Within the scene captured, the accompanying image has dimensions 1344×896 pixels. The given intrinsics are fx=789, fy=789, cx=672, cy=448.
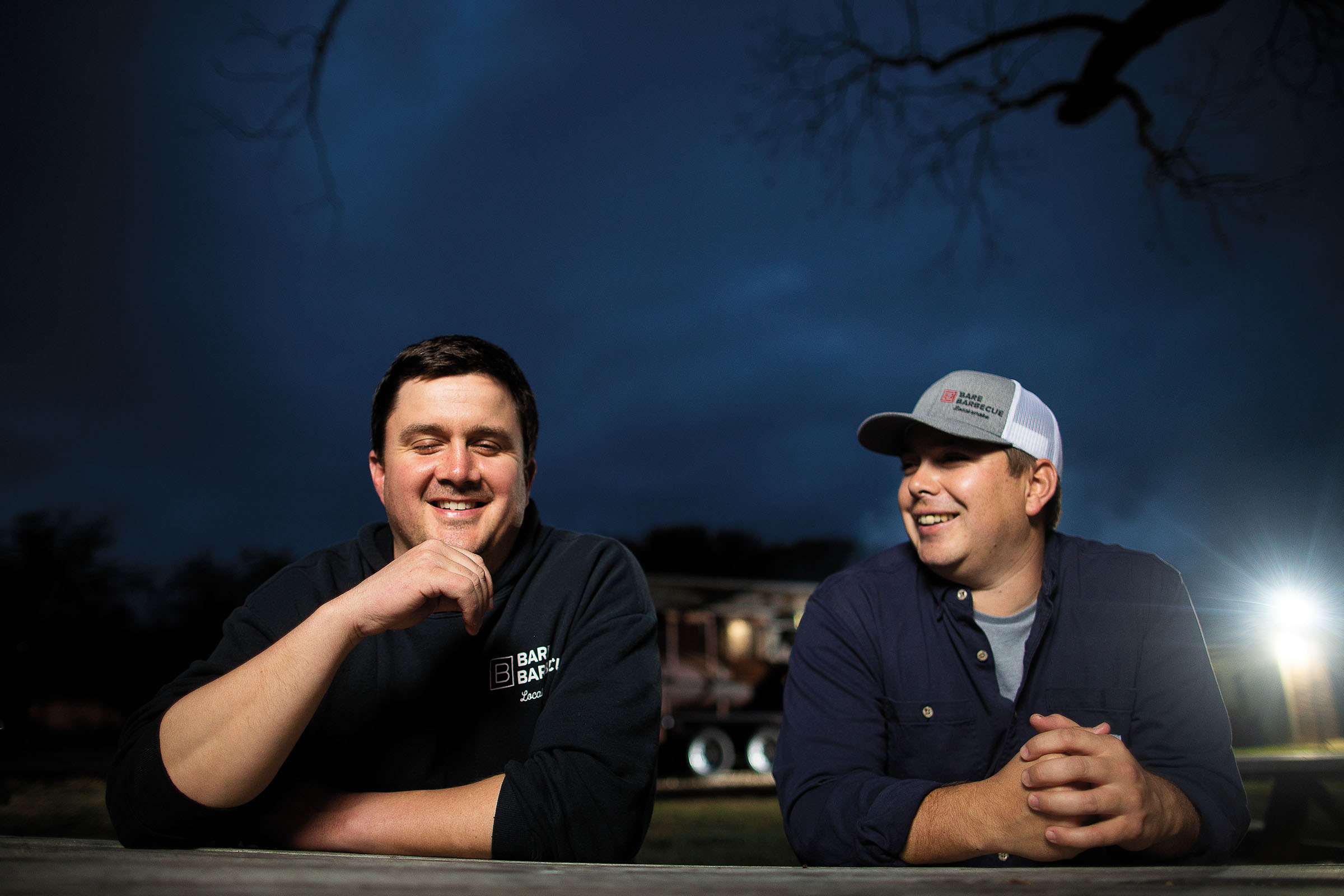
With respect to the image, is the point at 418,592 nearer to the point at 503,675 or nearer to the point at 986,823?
the point at 503,675

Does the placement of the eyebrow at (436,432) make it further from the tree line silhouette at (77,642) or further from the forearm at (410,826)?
the tree line silhouette at (77,642)

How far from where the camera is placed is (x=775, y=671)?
1251 centimetres

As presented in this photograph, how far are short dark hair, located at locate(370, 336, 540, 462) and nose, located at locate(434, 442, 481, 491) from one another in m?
0.18

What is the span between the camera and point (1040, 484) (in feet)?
7.51

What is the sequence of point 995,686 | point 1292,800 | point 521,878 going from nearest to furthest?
point 521,878 → point 995,686 → point 1292,800

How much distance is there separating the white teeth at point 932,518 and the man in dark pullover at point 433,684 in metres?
0.80

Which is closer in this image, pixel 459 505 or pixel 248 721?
pixel 248 721

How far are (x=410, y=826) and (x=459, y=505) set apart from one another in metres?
0.68

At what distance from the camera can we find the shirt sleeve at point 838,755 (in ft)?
5.39

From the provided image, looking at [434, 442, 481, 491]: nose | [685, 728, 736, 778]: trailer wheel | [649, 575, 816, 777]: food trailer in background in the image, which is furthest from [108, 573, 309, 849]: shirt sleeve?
[685, 728, 736, 778]: trailer wheel

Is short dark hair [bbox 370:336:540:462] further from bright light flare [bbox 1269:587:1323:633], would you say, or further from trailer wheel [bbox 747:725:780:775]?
bright light flare [bbox 1269:587:1323:633]

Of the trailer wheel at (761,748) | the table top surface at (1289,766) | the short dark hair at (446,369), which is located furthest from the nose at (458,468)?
the trailer wheel at (761,748)

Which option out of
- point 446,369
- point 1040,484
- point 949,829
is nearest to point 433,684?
point 446,369

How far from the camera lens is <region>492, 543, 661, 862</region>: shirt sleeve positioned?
4.85ft
